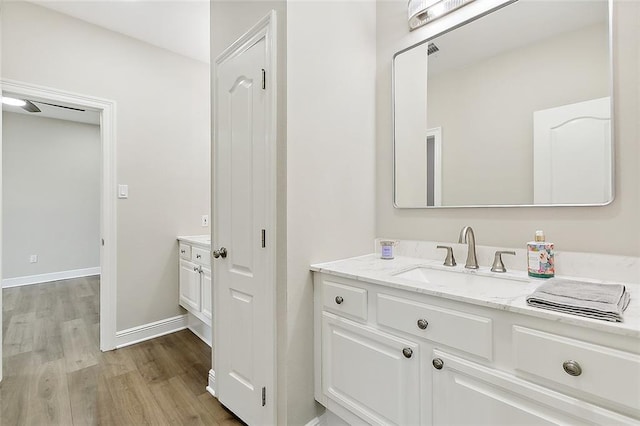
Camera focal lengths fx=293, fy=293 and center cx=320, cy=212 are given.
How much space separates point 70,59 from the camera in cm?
232

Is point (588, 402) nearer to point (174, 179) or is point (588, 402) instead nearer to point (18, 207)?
point (174, 179)

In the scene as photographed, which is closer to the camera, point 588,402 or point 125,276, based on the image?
point 588,402

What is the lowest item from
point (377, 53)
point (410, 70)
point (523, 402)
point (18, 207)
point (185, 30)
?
point (523, 402)

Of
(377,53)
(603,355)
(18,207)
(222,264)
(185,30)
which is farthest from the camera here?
(18,207)

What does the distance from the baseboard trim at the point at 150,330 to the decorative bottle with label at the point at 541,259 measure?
2.92 meters

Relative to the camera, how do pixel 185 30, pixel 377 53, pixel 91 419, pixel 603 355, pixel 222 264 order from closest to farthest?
pixel 603 355, pixel 91 419, pixel 222 264, pixel 377 53, pixel 185 30

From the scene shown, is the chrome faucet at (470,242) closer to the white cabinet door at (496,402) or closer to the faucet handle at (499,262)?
the faucet handle at (499,262)

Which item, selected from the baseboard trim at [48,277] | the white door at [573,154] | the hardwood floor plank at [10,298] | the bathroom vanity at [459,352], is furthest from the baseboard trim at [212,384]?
the baseboard trim at [48,277]

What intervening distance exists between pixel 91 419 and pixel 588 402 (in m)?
2.28

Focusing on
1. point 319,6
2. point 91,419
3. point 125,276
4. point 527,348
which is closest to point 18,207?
point 125,276

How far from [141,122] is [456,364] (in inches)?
117

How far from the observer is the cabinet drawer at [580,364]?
0.71 metres

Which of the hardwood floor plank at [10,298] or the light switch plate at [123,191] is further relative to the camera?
the hardwood floor plank at [10,298]

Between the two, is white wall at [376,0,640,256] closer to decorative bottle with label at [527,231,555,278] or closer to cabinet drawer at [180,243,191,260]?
decorative bottle with label at [527,231,555,278]
